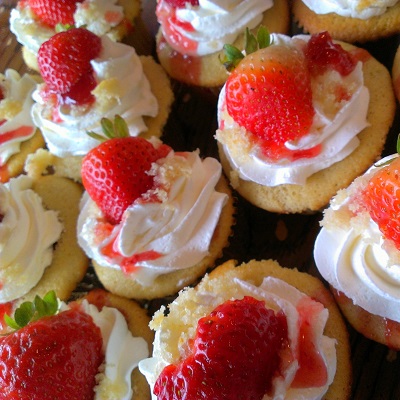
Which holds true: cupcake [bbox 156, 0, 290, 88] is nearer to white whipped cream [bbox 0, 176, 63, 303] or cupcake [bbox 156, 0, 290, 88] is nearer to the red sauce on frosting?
white whipped cream [bbox 0, 176, 63, 303]

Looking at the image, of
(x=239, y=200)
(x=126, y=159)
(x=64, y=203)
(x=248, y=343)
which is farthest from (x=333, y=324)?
(x=64, y=203)

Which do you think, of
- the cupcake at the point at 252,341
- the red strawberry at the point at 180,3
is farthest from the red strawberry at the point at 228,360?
the red strawberry at the point at 180,3

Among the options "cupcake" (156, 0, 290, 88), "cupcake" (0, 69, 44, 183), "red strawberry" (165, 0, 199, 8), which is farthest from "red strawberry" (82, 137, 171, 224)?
"cupcake" (0, 69, 44, 183)

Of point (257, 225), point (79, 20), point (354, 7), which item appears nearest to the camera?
point (354, 7)

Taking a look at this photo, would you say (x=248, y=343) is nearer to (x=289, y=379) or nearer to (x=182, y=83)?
(x=289, y=379)

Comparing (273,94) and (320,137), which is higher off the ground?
(273,94)

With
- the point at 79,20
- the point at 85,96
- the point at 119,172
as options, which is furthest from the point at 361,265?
the point at 79,20

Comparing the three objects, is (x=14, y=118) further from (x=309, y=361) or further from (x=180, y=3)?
(x=309, y=361)

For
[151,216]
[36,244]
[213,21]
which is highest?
[213,21]
